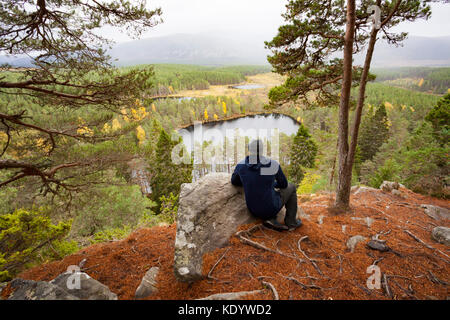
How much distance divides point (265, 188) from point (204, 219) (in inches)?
45.9

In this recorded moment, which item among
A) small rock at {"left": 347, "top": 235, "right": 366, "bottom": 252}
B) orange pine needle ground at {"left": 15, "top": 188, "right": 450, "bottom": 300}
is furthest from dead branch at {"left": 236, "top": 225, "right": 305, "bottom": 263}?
small rock at {"left": 347, "top": 235, "right": 366, "bottom": 252}

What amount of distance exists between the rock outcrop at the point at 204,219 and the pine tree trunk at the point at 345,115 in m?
2.79

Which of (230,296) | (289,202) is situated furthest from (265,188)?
(230,296)

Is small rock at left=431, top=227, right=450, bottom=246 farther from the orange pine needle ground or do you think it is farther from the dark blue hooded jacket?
the dark blue hooded jacket

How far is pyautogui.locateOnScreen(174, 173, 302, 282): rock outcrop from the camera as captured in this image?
2.69m

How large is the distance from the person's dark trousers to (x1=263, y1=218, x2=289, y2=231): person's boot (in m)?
0.17

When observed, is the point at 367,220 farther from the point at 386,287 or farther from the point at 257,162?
the point at 257,162

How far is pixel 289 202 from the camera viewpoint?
3.85 meters

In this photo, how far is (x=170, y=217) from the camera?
833 centimetres

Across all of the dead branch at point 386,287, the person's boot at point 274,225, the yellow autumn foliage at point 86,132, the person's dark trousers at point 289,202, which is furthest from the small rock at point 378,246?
the yellow autumn foliage at point 86,132
